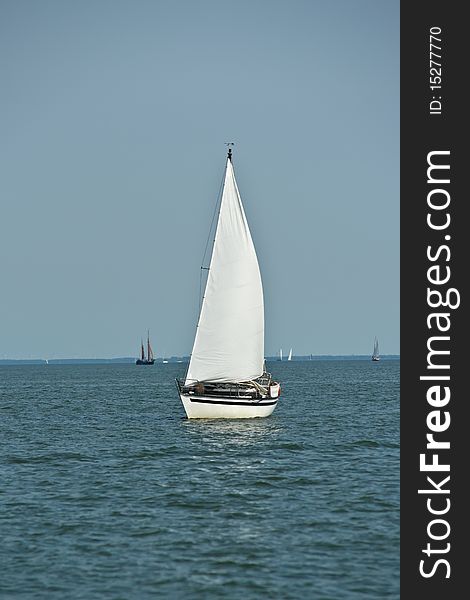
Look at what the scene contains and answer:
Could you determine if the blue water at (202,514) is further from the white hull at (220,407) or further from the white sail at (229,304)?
the white sail at (229,304)

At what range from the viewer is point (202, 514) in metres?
28.3

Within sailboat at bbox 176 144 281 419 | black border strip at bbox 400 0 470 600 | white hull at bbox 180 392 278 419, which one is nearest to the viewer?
black border strip at bbox 400 0 470 600

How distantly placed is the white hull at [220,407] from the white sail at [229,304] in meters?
1.59

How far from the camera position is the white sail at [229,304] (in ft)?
178

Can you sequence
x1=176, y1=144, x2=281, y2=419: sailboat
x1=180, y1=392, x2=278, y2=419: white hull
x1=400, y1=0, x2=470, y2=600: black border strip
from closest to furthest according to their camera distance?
1. x1=400, y1=0, x2=470, y2=600: black border strip
2. x1=180, y1=392, x2=278, y2=419: white hull
3. x1=176, y1=144, x2=281, y2=419: sailboat

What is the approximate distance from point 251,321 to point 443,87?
2941cm

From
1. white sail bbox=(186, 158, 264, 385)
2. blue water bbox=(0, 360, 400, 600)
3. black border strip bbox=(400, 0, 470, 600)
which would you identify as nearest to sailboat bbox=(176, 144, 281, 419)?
white sail bbox=(186, 158, 264, 385)

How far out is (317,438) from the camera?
163ft

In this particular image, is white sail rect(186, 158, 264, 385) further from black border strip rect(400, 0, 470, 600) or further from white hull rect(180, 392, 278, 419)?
black border strip rect(400, 0, 470, 600)

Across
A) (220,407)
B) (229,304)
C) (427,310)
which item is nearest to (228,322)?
(229,304)

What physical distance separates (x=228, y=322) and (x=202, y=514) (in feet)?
88.6

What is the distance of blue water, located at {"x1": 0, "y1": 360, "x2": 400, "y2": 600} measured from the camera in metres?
20.9

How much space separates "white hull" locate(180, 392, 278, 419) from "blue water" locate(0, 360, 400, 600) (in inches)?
29.2

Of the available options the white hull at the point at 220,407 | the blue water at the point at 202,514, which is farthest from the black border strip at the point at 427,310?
the white hull at the point at 220,407
